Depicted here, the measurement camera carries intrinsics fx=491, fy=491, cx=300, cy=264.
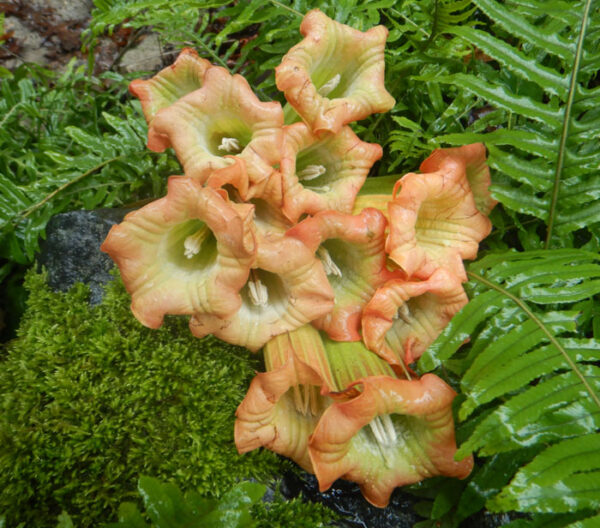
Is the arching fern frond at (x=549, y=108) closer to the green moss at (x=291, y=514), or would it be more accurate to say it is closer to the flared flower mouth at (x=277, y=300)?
the flared flower mouth at (x=277, y=300)

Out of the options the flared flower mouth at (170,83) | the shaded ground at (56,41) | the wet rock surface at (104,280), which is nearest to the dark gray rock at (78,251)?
the wet rock surface at (104,280)

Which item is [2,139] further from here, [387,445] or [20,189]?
[387,445]

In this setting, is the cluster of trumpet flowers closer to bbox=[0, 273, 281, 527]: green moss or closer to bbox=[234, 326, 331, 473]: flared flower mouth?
bbox=[234, 326, 331, 473]: flared flower mouth

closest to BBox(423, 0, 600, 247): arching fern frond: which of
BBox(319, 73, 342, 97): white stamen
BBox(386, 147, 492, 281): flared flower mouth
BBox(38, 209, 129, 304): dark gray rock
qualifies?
BBox(386, 147, 492, 281): flared flower mouth

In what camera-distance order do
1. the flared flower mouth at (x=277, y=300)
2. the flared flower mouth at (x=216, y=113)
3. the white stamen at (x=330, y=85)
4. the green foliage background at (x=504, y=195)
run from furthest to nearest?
the white stamen at (x=330, y=85) → the flared flower mouth at (x=216, y=113) → the flared flower mouth at (x=277, y=300) → the green foliage background at (x=504, y=195)

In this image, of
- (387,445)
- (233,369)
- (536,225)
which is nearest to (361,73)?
(536,225)
